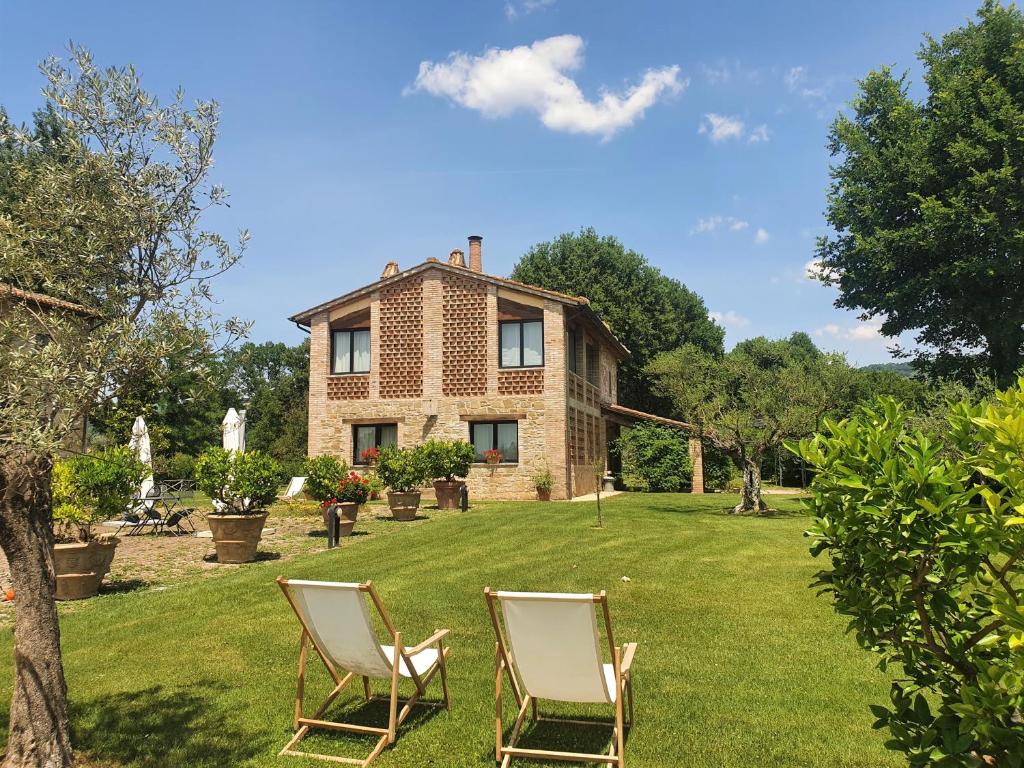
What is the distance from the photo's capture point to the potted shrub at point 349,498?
13953 mm

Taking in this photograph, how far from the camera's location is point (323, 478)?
14.6 metres


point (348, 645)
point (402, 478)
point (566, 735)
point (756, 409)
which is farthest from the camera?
point (756, 409)

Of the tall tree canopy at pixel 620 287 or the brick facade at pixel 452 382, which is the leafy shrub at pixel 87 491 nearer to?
the brick facade at pixel 452 382

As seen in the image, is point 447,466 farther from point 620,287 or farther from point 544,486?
point 620,287

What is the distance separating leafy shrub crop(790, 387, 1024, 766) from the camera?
7.31 ft

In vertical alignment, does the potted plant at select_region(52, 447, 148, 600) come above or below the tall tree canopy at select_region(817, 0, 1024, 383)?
below

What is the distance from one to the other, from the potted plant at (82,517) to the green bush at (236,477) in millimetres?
1879

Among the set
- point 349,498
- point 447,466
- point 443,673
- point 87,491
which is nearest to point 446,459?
point 447,466

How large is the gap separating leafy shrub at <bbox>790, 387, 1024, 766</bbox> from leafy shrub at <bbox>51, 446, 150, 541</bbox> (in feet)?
26.6

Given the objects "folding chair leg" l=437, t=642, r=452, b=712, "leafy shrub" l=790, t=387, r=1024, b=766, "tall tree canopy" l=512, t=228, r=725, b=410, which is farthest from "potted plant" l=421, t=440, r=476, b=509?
"tall tree canopy" l=512, t=228, r=725, b=410

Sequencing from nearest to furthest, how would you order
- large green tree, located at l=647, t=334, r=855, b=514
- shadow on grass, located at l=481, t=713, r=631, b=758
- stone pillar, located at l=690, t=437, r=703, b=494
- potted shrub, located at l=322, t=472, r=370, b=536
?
shadow on grass, located at l=481, t=713, r=631, b=758 < potted shrub, located at l=322, t=472, r=370, b=536 < large green tree, located at l=647, t=334, r=855, b=514 < stone pillar, located at l=690, t=437, r=703, b=494

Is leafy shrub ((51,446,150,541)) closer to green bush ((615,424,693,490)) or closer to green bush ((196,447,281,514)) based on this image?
green bush ((196,447,281,514))

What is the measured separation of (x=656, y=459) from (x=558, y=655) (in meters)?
25.0

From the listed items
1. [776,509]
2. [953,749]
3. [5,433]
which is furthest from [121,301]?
[776,509]
